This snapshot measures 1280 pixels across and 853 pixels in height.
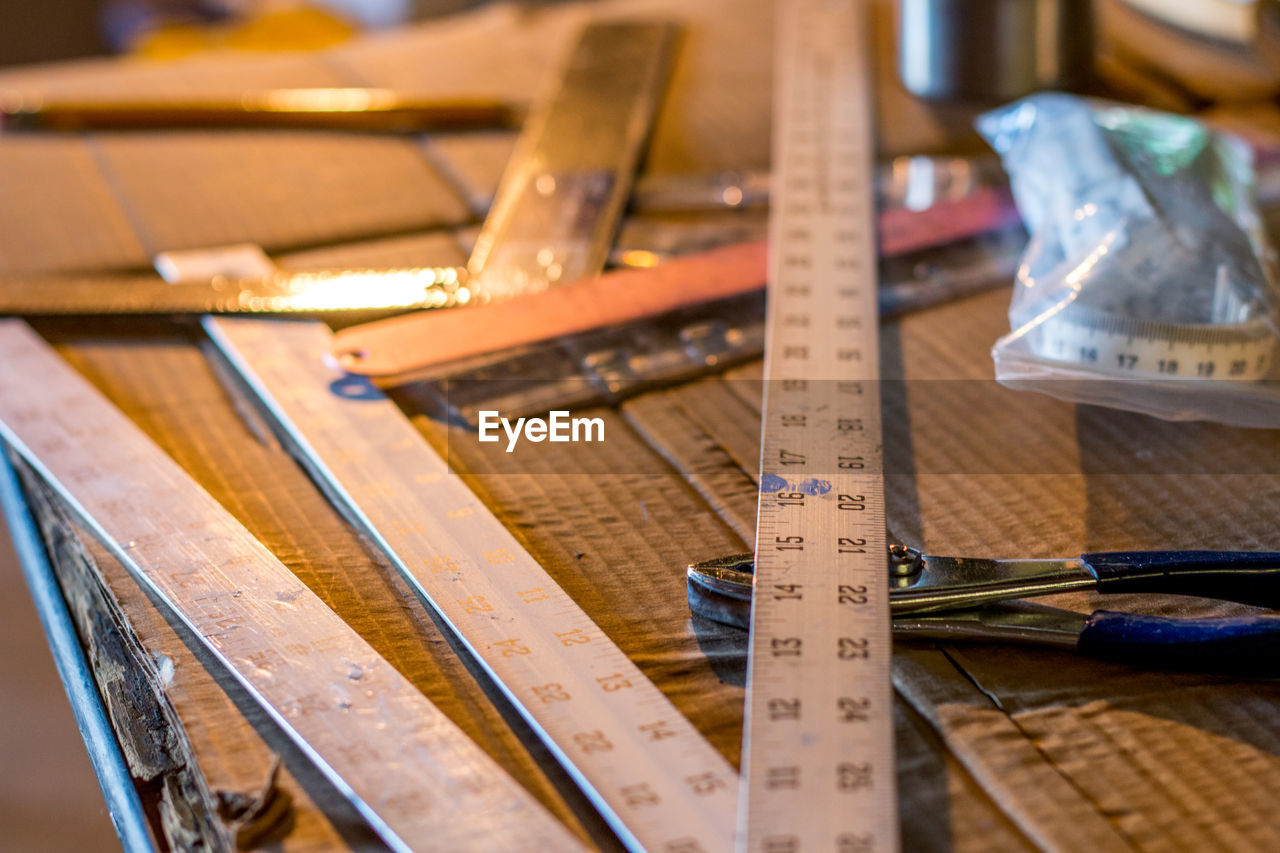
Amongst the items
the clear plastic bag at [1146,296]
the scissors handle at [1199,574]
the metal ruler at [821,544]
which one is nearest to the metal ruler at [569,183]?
the metal ruler at [821,544]

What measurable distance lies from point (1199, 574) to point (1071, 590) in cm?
5

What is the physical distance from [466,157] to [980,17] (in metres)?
0.47

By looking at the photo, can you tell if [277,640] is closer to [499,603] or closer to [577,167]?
[499,603]

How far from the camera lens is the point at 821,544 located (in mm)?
470

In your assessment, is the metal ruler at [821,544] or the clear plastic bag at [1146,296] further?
the clear plastic bag at [1146,296]

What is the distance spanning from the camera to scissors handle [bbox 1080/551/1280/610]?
44 centimetres

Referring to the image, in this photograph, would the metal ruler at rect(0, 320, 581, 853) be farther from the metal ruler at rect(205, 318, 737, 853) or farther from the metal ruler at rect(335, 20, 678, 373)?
the metal ruler at rect(335, 20, 678, 373)

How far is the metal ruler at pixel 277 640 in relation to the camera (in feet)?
1.22

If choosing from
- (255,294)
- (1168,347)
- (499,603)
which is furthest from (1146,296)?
(255,294)

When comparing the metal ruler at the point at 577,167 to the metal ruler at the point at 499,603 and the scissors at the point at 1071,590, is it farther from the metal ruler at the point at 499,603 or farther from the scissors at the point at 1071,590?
the scissors at the point at 1071,590

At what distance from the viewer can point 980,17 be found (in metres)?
0.93

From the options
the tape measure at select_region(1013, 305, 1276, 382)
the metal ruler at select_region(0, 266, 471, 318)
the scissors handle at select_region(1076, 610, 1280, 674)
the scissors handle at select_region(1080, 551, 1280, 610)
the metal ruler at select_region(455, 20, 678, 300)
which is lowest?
the scissors handle at select_region(1076, 610, 1280, 674)

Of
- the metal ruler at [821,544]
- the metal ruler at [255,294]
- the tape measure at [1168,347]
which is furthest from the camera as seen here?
the metal ruler at [255,294]

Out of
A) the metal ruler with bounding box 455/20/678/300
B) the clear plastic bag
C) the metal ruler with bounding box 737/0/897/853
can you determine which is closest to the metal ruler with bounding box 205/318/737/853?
the metal ruler with bounding box 737/0/897/853
